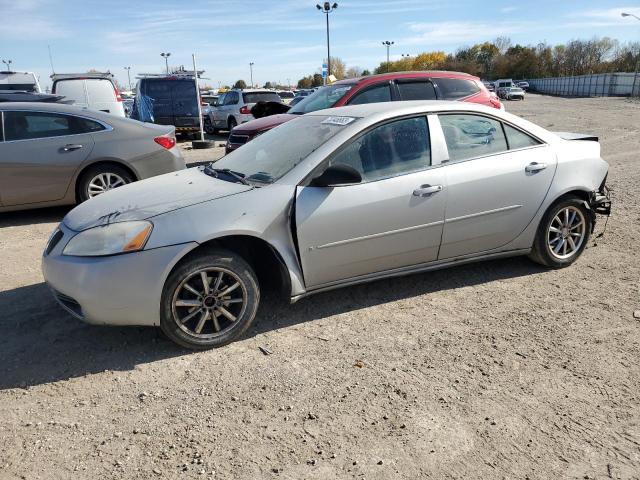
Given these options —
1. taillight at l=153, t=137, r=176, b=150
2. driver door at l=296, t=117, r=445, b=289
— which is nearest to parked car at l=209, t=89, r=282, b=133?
taillight at l=153, t=137, r=176, b=150

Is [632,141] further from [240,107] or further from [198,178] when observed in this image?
[198,178]

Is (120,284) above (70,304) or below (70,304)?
above

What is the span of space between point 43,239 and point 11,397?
3.51 meters

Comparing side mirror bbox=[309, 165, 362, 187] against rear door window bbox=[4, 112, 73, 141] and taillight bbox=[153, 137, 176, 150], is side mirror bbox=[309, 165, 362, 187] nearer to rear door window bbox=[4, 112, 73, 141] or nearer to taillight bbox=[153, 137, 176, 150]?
taillight bbox=[153, 137, 176, 150]

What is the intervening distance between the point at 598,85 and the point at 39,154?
203 ft

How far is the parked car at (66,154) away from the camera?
21.9 feet

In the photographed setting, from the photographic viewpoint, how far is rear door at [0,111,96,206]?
6.62m

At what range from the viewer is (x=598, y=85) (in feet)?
186

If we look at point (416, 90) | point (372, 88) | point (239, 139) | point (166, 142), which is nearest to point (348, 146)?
point (166, 142)

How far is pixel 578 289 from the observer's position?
4.40 m

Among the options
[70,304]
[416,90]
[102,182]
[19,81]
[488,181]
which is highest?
[19,81]

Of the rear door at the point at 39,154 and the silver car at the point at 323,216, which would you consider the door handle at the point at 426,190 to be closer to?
the silver car at the point at 323,216

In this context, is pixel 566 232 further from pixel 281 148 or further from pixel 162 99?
pixel 162 99

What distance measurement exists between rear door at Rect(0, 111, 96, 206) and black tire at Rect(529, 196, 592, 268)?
18.3 ft
